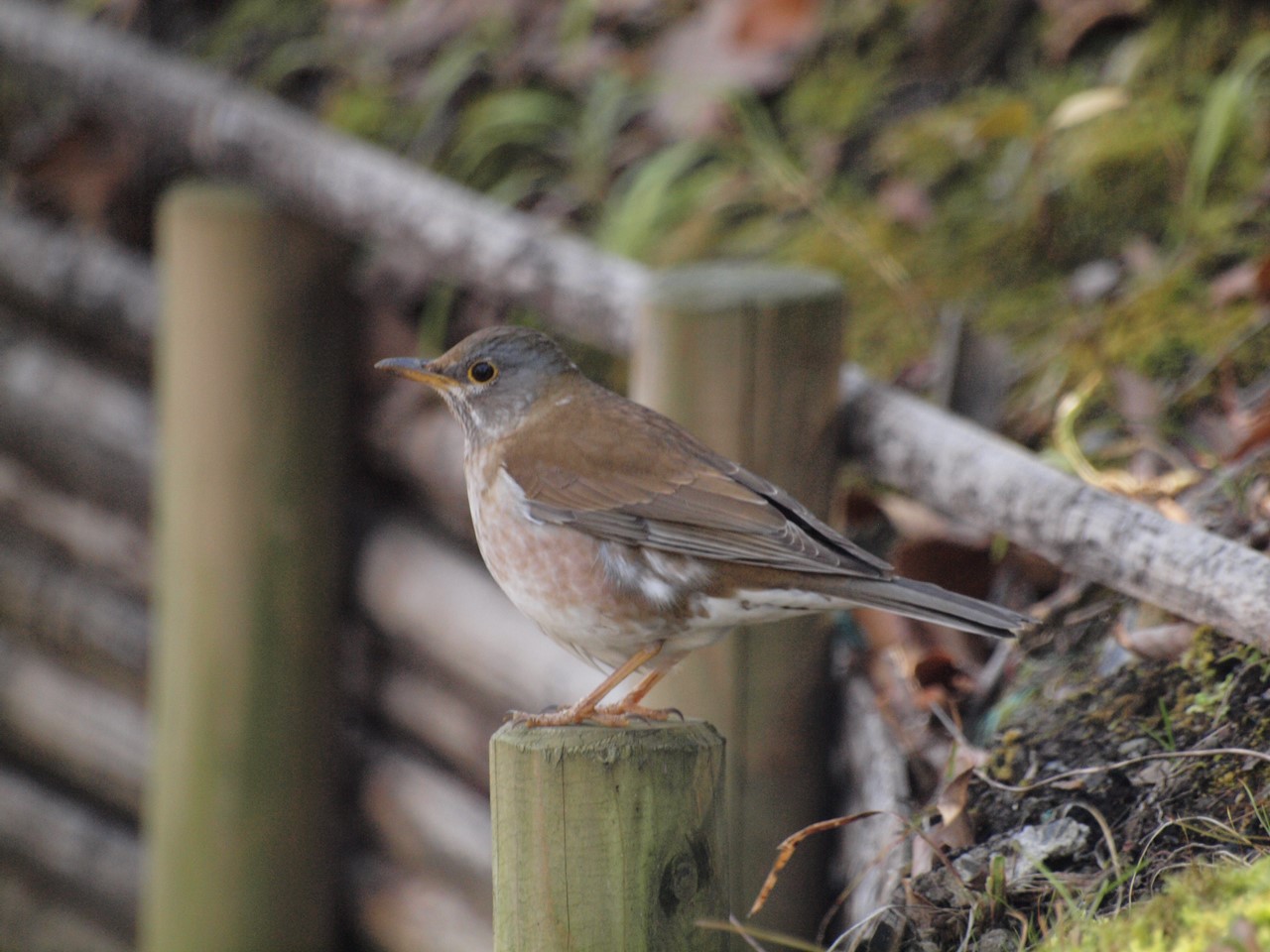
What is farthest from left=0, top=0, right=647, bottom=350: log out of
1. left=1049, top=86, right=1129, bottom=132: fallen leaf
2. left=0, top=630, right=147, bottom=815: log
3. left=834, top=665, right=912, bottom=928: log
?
left=0, top=630, right=147, bottom=815: log

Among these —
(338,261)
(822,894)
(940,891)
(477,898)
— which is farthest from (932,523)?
(338,261)

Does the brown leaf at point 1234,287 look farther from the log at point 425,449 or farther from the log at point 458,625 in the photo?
the log at point 425,449

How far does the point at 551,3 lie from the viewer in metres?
6.59

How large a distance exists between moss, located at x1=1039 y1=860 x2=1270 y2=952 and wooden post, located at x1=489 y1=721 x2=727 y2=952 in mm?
548

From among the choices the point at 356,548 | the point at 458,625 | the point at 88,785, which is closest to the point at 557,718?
the point at 458,625

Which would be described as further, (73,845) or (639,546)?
(73,845)

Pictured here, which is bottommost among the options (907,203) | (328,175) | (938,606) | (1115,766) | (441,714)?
(441,714)

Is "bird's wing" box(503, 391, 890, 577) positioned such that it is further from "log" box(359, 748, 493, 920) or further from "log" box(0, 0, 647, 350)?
"log" box(359, 748, 493, 920)

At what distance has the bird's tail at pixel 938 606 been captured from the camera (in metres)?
2.52

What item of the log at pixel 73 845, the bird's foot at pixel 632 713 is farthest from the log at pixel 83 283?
the bird's foot at pixel 632 713

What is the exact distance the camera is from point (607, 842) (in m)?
2.27

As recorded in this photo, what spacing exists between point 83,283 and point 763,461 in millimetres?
3565

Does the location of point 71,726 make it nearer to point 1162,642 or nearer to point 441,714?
point 441,714

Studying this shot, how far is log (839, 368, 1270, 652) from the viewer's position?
8.18 feet
